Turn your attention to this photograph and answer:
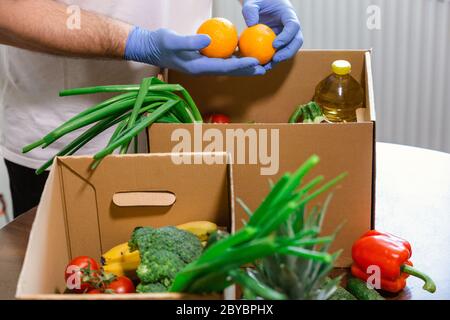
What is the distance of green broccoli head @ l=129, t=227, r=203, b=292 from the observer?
1100mm

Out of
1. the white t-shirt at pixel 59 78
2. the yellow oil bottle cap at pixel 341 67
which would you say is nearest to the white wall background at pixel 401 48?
the white t-shirt at pixel 59 78

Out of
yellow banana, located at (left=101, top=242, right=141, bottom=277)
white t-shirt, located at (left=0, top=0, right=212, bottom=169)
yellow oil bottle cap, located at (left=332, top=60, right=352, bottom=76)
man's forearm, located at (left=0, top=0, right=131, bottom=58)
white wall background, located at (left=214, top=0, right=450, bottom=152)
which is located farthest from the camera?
white wall background, located at (left=214, top=0, right=450, bottom=152)

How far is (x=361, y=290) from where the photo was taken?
1.28m

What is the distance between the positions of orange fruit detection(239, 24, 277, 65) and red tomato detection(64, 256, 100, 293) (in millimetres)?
627

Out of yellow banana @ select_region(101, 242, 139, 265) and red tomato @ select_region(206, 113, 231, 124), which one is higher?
red tomato @ select_region(206, 113, 231, 124)

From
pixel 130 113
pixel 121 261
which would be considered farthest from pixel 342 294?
pixel 130 113

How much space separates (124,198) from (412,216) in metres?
0.62

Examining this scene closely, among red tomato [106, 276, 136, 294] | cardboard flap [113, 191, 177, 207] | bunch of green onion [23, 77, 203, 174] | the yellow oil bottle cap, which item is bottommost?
red tomato [106, 276, 136, 294]

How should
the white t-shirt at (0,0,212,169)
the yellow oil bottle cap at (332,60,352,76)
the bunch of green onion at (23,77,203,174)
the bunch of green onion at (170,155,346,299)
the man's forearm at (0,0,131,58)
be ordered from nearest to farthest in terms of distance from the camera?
the bunch of green onion at (170,155,346,299) < the bunch of green onion at (23,77,203,174) < the yellow oil bottle cap at (332,60,352,76) < the man's forearm at (0,0,131,58) < the white t-shirt at (0,0,212,169)

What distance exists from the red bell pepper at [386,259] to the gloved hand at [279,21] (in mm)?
457

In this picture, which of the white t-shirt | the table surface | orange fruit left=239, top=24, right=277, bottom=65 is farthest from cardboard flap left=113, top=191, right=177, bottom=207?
the white t-shirt

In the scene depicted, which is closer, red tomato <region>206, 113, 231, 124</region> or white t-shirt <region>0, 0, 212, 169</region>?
red tomato <region>206, 113, 231, 124</region>

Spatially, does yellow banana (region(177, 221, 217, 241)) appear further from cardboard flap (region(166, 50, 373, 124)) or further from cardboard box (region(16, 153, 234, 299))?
cardboard flap (region(166, 50, 373, 124))

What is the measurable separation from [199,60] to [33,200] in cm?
70
